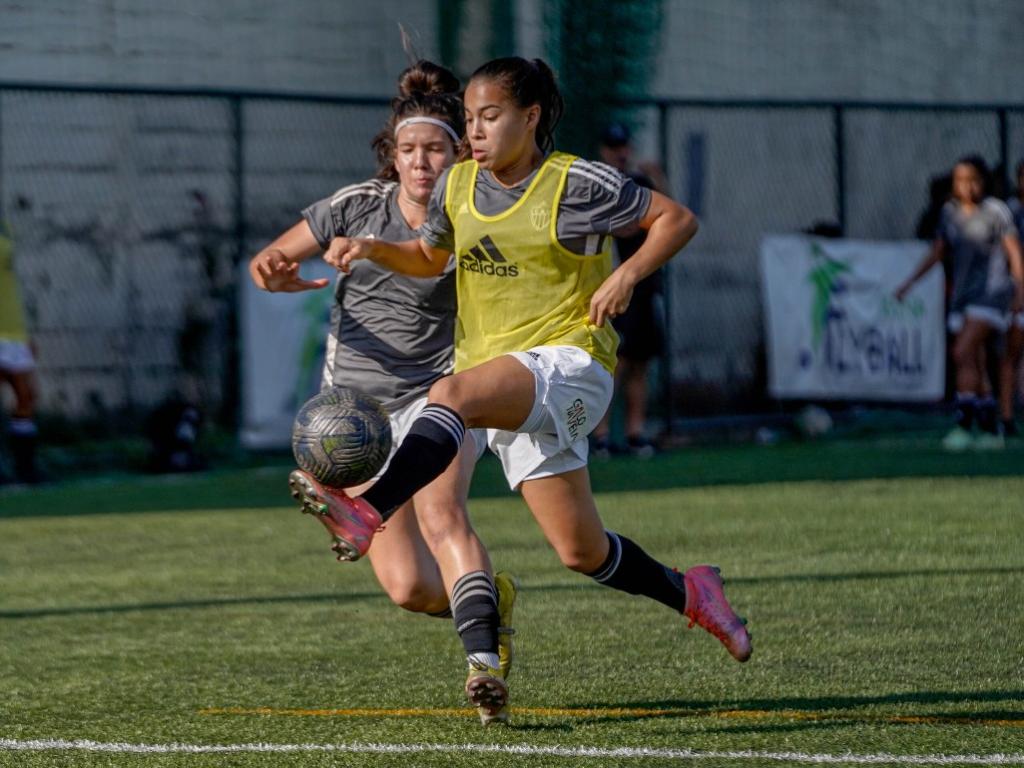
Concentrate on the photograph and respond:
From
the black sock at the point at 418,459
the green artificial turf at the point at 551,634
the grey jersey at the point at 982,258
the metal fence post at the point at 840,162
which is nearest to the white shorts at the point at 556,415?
the black sock at the point at 418,459

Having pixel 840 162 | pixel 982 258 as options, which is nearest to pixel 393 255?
pixel 982 258

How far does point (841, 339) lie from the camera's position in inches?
658

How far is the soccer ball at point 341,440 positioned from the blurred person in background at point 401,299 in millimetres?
639

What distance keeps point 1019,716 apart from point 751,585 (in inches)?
117

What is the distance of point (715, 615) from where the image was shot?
6230mm

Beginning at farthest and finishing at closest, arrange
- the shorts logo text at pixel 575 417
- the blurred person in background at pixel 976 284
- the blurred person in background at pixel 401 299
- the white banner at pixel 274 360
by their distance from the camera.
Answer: the blurred person in background at pixel 976 284
the white banner at pixel 274 360
the blurred person in background at pixel 401 299
the shorts logo text at pixel 575 417

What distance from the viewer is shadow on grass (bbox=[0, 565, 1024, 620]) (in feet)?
28.2

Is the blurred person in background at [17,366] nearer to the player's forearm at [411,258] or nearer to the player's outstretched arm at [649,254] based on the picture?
the player's forearm at [411,258]

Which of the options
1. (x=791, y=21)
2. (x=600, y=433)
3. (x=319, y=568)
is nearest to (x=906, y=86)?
(x=791, y=21)

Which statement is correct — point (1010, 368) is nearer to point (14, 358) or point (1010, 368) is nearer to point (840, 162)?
point (840, 162)

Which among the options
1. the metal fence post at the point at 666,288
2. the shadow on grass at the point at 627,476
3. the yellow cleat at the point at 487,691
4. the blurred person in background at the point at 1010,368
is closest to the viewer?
the yellow cleat at the point at 487,691

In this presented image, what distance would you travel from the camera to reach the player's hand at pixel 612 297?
5703mm

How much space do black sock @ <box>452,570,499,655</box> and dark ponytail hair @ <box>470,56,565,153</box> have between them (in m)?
1.39

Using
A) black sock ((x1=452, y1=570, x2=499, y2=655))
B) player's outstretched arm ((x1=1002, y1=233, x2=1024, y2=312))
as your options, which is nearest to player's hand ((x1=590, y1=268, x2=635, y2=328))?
black sock ((x1=452, y1=570, x2=499, y2=655))
